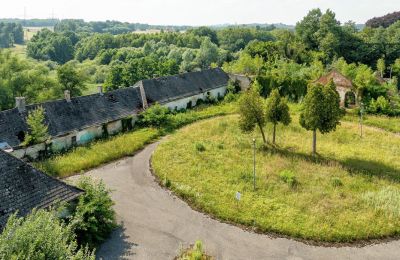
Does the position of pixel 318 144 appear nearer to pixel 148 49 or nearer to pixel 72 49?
pixel 148 49

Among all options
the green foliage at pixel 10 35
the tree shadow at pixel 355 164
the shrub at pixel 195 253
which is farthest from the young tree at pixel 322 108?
the green foliage at pixel 10 35

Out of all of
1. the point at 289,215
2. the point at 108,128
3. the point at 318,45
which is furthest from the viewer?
the point at 318,45

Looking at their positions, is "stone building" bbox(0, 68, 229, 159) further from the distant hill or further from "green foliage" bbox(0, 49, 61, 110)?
the distant hill

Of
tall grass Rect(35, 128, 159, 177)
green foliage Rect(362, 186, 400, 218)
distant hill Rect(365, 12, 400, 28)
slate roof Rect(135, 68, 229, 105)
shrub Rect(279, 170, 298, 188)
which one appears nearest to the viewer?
green foliage Rect(362, 186, 400, 218)

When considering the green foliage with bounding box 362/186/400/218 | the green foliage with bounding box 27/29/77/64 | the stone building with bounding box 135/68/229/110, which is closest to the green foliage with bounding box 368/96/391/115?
the stone building with bounding box 135/68/229/110

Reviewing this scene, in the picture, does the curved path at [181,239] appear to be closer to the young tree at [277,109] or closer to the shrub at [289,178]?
the shrub at [289,178]

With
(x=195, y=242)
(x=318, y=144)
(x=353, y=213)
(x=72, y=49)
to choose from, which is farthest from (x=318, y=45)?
(x=72, y=49)
